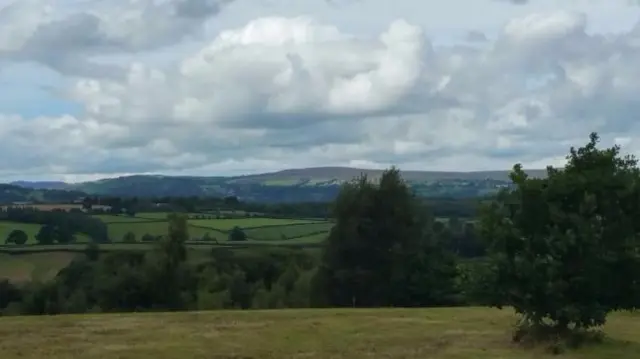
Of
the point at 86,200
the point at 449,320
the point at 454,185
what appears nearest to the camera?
the point at 449,320

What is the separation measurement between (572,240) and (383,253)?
29.7 m

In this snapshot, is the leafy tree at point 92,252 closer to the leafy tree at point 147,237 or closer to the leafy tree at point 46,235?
the leafy tree at point 147,237

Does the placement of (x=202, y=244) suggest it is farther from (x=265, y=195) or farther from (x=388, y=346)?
(x=265, y=195)

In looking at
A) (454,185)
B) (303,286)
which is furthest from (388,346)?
(454,185)

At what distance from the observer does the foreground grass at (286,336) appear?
2594 cm

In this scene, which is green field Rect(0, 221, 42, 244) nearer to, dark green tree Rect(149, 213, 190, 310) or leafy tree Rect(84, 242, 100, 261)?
leafy tree Rect(84, 242, 100, 261)

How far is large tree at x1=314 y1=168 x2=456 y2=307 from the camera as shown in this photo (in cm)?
5334

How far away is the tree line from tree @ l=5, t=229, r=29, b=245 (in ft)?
53.7

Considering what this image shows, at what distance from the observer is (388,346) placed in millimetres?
27641

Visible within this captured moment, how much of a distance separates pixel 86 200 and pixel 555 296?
106m

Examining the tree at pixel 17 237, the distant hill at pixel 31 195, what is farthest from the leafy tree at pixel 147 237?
the distant hill at pixel 31 195

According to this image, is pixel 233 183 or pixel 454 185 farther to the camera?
pixel 233 183

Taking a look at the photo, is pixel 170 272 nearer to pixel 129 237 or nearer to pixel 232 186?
pixel 129 237

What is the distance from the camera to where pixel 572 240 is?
83.2 feet
